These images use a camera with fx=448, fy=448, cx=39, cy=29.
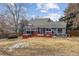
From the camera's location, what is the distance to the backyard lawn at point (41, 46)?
5023 mm

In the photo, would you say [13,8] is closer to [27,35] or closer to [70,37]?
[27,35]

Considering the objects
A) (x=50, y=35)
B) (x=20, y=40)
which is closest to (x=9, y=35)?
(x=20, y=40)

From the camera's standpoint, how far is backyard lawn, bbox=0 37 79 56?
5.02 m

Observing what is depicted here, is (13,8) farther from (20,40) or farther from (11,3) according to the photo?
(20,40)

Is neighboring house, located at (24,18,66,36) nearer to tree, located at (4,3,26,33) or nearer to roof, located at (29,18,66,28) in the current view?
roof, located at (29,18,66,28)

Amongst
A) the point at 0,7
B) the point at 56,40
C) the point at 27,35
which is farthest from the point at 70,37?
the point at 0,7

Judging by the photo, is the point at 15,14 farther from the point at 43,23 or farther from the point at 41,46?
the point at 41,46

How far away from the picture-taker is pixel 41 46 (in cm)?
506

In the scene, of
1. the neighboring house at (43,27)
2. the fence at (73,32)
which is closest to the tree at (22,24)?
the neighboring house at (43,27)

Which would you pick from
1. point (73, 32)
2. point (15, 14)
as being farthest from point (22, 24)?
point (73, 32)

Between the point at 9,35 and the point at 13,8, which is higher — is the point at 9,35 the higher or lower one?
the lower one

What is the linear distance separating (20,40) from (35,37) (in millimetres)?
173

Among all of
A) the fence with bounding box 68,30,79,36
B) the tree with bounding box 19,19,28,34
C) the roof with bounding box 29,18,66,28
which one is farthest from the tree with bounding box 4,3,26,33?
the fence with bounding box 68,30,79,36

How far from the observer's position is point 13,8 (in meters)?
5.04
